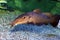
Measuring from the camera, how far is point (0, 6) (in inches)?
306

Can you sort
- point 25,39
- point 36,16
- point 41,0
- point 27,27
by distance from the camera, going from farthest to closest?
point 41,0 → point 36,16 → point 27,27 → point 25,39

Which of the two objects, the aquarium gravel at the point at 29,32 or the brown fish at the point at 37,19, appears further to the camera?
the brown fish at the point at 37,19

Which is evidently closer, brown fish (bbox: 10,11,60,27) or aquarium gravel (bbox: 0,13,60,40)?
aquarium gravel (bbox: 0,13,60,40)

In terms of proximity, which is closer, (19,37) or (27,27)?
(19,37)

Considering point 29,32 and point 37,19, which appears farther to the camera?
point 37,19

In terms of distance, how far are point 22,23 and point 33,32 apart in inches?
24.1

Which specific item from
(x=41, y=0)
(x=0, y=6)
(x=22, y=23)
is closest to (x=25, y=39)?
(x=22, y=23)

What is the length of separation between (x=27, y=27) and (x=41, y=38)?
2.36 ft

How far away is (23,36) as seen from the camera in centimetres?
385

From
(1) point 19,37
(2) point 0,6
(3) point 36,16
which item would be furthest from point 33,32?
(2) point 0,6

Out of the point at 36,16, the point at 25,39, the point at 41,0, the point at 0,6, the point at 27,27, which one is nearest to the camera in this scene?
the point at 25,39

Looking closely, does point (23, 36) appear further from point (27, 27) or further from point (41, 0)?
point (41, 0)

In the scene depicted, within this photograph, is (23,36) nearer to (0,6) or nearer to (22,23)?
(22,23)

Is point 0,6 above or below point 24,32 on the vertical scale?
below
